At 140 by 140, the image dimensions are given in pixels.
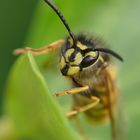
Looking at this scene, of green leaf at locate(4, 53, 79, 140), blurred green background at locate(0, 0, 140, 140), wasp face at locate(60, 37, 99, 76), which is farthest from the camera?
blurred green background at locate(0, 0, 140, 140)

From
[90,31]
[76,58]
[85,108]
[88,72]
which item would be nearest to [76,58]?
[76,58]

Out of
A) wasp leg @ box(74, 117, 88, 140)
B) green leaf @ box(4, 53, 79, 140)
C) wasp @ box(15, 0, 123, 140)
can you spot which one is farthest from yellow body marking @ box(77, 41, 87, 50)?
wasp leg @ box(74, 117, 88, 140)

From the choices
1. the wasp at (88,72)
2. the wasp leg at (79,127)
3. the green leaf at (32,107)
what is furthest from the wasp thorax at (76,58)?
the wasp leg at (79,127)

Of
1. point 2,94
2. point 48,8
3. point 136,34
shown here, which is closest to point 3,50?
point 2,94

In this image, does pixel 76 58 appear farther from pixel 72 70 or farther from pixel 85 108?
pixel 85 108

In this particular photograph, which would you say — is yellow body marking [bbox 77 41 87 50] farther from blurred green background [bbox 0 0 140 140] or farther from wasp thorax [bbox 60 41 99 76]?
blurred green background [bbox 0 0 140 140]

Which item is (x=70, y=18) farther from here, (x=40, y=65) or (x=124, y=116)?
(x=124, y=116)
